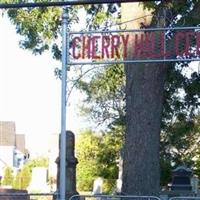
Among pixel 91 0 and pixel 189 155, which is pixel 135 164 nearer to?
pixel 91 0

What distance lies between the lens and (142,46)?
1102 centimetres

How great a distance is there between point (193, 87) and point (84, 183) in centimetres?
3227

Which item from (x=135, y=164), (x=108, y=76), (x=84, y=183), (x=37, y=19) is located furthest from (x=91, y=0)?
(x=84, y=183)

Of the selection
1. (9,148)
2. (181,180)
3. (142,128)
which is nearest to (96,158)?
(181,180)

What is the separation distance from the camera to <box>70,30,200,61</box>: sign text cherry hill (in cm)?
1081

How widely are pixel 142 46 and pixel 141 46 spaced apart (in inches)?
0.7

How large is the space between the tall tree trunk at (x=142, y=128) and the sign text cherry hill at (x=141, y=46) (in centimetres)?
229

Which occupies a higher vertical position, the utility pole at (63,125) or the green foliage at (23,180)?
the utility pole at (63,125)

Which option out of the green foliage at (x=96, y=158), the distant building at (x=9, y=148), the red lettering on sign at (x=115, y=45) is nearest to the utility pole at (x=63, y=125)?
the red lettering on sign at (x=115, y=45)

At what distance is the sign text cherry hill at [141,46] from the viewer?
10812 mm

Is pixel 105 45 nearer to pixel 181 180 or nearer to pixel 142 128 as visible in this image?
pixel 142 128

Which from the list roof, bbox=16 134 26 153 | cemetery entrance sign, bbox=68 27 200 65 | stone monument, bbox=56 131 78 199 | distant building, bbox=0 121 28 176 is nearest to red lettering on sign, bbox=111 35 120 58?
cemetery entrance sign, bbox=68 27 200 65

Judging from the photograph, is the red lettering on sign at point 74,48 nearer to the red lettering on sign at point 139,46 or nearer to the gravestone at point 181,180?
the red lettering on sign at point 139,46

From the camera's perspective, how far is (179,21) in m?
13.9
